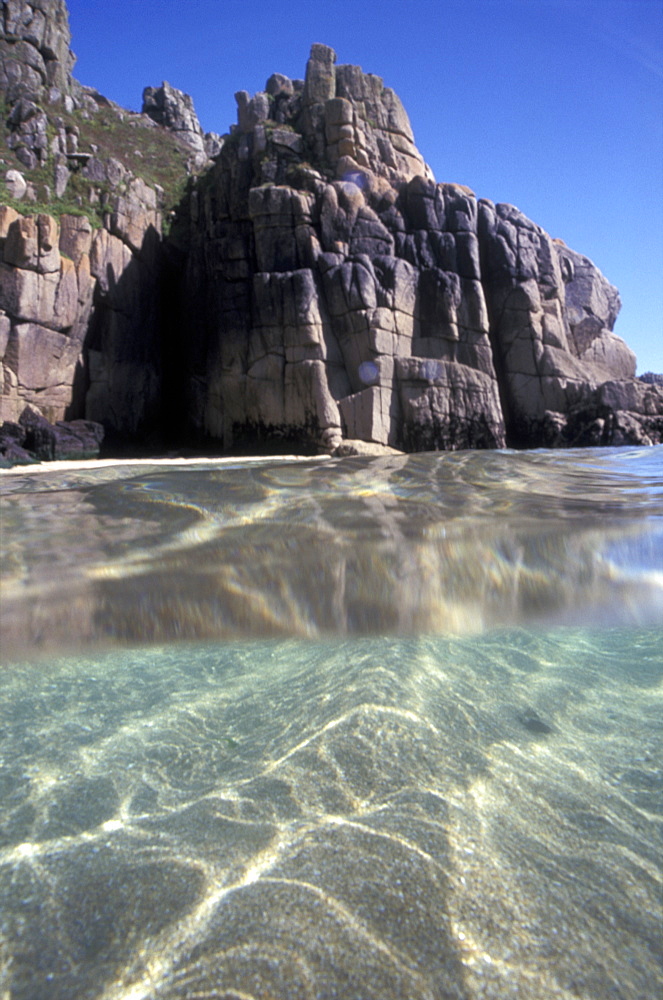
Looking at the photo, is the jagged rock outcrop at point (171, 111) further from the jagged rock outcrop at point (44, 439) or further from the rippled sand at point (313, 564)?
the rippled sand at point (313, 564)

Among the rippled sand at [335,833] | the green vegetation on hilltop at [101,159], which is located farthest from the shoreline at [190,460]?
the rippled sand at [335,833]

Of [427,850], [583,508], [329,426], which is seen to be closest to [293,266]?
[329,426]

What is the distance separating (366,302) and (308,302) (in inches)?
55.8

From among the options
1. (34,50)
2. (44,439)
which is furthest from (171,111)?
(44,439)

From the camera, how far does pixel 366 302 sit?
1384 centimetres

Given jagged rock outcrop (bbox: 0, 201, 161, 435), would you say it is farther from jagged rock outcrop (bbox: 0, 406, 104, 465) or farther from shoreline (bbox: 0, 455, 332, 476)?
shoreline (bbox: 0, 455, 332, 476)

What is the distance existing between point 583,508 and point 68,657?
3563 mm

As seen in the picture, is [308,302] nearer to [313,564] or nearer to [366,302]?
[366,302]

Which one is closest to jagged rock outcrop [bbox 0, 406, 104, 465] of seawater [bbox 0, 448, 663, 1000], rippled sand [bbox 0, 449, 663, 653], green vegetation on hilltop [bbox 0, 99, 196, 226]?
green vegetation on hilltop [bbox 0, 99, 196, 226]

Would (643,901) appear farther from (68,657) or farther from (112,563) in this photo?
(112,563)

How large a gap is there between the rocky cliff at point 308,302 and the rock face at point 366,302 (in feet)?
0.17

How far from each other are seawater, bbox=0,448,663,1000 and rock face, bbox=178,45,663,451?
428 inches

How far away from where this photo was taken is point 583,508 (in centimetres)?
421

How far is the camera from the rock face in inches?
548
